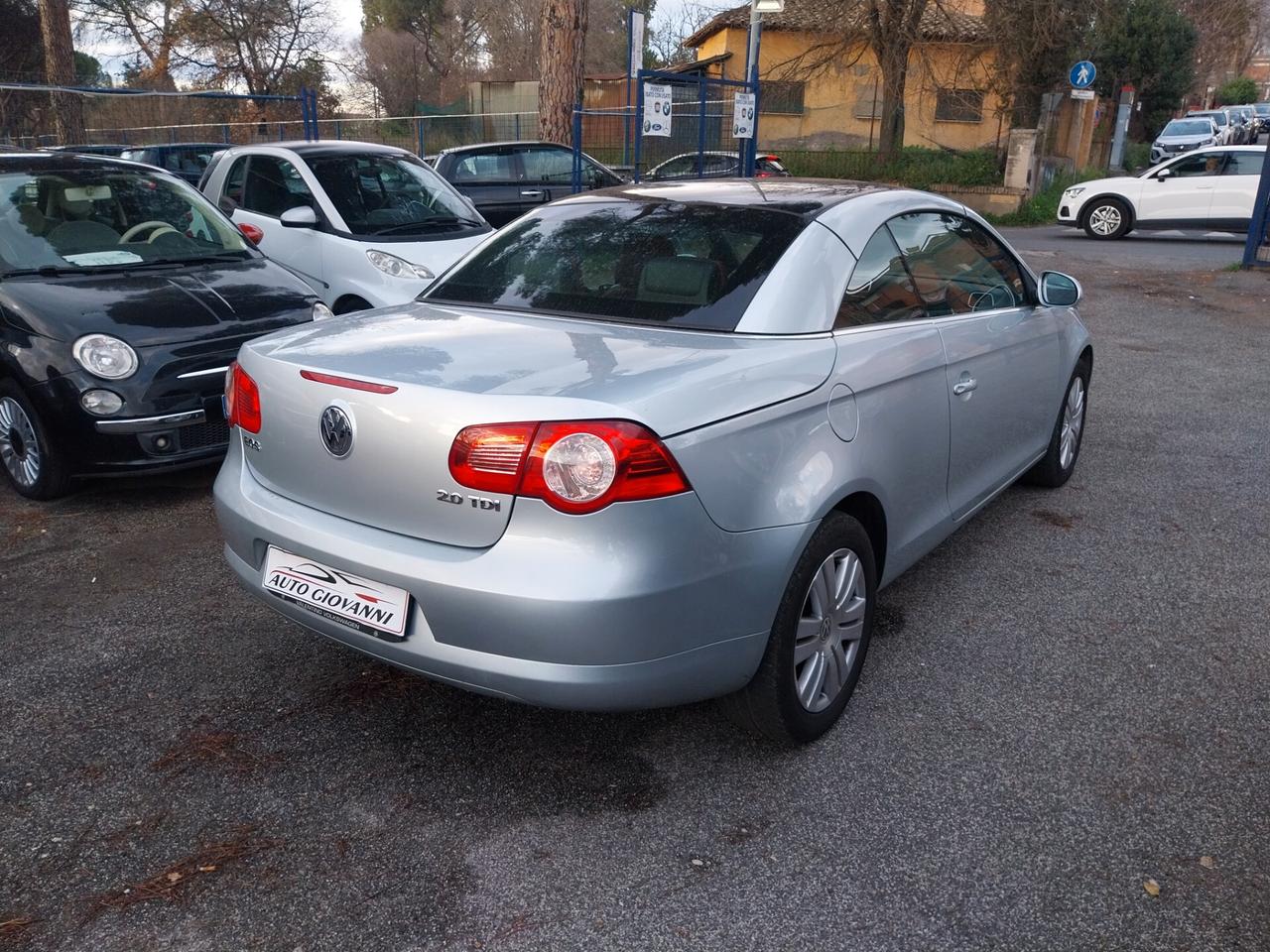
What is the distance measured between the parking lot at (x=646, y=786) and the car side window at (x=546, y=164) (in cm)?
927

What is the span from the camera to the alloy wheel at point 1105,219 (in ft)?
61.4

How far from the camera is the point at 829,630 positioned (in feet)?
10.3

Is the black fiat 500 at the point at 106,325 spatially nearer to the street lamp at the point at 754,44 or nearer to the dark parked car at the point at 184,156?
the street lamp at the point at 754,44

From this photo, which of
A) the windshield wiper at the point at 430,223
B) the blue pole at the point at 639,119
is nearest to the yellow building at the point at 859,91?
the blue pole at the point at 639,119

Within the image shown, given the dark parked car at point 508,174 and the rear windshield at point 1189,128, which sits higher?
the rear windshield at point 1189,128

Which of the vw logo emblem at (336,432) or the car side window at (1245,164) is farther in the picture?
the car side window at (1245,164)

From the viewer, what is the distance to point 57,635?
152 inches

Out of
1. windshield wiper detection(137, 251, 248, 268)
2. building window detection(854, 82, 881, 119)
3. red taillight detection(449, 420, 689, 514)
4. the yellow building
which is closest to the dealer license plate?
red taillight detection(449, 420, 689, 514)

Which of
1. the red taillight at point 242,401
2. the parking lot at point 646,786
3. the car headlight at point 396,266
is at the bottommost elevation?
the parking lot at point 646,786

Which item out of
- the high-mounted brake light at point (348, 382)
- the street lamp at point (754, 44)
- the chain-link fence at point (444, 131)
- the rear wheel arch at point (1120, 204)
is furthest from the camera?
the chain-link fence at point (444, 131)

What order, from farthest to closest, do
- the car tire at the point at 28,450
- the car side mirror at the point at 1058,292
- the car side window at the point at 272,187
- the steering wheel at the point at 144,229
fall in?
1. the car side window at the point at 272,187
2. the steering wheel at the point at 144,229
3. the car tire at the point at 28,450
4. the car side mirror at the point at 1058,292

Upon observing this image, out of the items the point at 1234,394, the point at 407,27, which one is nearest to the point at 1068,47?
the point at 1234,394

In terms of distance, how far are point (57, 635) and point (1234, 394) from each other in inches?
302

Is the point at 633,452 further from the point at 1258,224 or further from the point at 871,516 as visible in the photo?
the point at 1258,224
